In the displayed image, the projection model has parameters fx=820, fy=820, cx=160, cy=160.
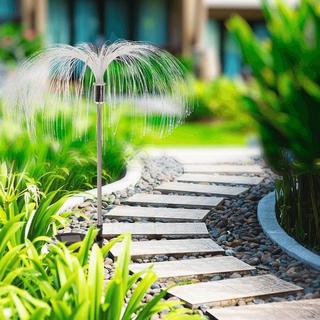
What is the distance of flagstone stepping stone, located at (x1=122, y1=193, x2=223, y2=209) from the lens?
8062mm

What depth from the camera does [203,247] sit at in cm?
666

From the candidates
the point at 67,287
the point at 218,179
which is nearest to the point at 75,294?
the point at 67,287

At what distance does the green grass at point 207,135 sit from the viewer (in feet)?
A: 49.6

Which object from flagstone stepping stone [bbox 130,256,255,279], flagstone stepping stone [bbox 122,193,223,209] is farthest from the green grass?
flagstone stepping stone [bbox 130,256,255,279]

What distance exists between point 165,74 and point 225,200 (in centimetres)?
195

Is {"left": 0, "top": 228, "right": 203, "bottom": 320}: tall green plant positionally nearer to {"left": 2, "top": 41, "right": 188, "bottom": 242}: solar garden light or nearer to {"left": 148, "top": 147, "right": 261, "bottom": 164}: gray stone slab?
{"left": 2, "top": 41, "right": 188, "bottom": 242}: solar garden light

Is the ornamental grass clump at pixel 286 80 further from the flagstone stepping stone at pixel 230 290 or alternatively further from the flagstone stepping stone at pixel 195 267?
the flagstone stepping stone at pixel 195 267

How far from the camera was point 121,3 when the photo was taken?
77.4 ft

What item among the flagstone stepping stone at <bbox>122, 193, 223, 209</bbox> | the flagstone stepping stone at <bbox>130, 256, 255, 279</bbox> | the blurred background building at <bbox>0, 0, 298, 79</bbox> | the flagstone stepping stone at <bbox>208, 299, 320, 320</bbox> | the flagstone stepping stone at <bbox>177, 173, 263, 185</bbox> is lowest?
the flagstone stepping stone at <bbox>208, 299, 320, 320</bbox>

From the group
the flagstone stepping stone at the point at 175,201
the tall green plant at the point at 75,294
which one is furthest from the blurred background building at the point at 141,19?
the tall green plant at the point at 75,294

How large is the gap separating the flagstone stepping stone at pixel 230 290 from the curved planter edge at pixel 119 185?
205cm

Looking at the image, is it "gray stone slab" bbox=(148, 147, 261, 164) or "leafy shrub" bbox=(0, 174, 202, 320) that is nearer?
"leafy shrub" bbox=(0, 174, 202, 320)

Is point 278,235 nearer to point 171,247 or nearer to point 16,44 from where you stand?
point 171,247

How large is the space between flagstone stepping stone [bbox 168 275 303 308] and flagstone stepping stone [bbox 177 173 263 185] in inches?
130
